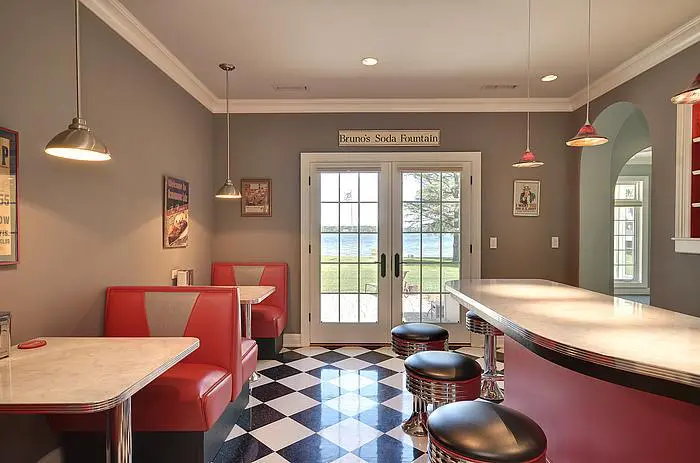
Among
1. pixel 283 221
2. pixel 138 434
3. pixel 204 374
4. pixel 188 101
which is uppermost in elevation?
pixel 188 101

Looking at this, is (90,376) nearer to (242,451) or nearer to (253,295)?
(242,451)

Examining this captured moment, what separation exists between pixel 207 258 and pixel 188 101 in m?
1.69

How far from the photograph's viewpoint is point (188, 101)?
13.7 ft

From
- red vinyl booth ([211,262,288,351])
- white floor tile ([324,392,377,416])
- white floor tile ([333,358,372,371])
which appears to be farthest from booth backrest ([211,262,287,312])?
white floor tile ([324,392,377,416])

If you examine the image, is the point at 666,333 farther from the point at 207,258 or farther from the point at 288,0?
the point at 207,258

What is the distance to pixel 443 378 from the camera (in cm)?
213

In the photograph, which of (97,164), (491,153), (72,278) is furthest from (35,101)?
(491,153)

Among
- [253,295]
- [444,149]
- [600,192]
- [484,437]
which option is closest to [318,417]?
[253,295]

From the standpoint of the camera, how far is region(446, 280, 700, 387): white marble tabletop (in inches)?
48.1

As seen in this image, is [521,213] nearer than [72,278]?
No

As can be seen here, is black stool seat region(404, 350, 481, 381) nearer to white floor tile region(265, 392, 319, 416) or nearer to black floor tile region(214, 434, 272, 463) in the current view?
black floor tile region(214, 434, 272, 463)

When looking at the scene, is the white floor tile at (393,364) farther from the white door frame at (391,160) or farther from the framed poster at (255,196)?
the framed poster at (255,196)

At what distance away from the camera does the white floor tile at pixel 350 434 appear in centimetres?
272

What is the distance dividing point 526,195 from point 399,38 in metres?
2.57
